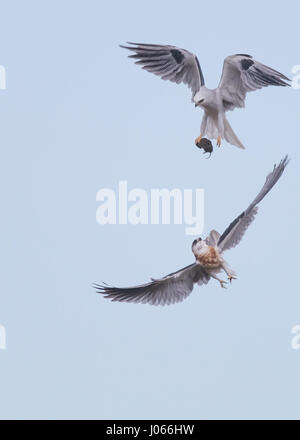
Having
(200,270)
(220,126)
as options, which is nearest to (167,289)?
(200,270)

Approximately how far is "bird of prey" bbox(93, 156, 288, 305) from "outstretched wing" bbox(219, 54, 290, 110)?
666 millimetres

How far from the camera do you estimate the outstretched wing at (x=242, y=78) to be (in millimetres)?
13102

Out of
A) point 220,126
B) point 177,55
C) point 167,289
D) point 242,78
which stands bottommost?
point 167,289

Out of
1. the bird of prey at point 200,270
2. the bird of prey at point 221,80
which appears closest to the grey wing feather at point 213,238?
the bird of prey at point 200,270

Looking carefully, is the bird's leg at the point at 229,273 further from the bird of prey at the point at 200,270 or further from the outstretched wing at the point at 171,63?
the outstretched wing at the point at 171,63

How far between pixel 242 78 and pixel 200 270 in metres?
1.68

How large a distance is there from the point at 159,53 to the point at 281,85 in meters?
1.06

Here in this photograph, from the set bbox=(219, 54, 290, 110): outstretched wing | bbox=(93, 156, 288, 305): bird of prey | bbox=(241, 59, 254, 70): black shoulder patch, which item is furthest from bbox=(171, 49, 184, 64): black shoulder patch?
bbox=(93, 156, 288, 305): bird of prey

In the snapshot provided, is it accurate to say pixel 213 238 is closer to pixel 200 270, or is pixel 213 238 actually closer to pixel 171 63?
pixel 200 270

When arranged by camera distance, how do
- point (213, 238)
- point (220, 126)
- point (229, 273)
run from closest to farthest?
point (229, 273), point (213, 238), point (220, 126)

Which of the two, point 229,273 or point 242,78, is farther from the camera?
point 242,78

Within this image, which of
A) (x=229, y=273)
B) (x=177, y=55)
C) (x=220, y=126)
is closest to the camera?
(x=229, y=273)

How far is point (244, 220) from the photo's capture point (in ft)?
42.4
